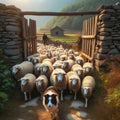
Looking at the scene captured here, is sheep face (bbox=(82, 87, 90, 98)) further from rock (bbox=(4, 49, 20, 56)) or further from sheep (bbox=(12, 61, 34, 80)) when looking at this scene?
rock (bbox=(4, 49, 20, 56))

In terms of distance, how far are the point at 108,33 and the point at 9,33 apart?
5408 mm

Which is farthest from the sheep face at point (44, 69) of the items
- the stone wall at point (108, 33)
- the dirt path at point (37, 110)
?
the stone wall at point (108, 33)

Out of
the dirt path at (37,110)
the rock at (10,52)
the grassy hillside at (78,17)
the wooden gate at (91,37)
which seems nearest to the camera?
the dirt path at (37,110)

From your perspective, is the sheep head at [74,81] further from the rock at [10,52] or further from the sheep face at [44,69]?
the rock at [10,52]

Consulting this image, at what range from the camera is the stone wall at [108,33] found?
9.96 metres

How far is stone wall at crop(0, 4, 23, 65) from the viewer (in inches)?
404

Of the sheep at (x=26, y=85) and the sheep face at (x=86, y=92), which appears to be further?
the sheep at (x=26, y=85)

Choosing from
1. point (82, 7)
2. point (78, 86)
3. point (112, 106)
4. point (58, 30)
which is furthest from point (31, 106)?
point (82, 7)

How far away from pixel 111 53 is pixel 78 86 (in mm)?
3140

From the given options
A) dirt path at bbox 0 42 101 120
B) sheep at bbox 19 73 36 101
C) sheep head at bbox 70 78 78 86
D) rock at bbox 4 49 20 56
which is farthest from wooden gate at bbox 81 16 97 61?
sheep at bbox 19 73 36 101

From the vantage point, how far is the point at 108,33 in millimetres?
10133

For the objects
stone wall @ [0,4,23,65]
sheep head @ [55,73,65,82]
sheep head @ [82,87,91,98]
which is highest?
stone wall @ [0,4,23,65]

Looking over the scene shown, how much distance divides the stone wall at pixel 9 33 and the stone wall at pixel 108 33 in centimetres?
475

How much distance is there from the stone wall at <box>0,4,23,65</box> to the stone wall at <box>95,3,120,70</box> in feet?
15.6
